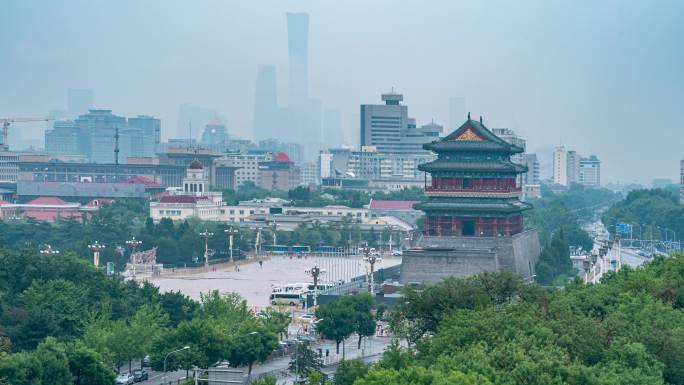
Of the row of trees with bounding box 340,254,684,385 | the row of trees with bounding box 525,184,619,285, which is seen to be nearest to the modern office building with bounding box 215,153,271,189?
the row of trees with bounding box 525,184,619,285

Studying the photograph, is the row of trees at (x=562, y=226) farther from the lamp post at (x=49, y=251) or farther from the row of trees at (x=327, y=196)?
the lamp post at (x=49, y=251)

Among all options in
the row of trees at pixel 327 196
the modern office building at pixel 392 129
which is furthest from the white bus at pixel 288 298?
the modern office building at pixel 392 129

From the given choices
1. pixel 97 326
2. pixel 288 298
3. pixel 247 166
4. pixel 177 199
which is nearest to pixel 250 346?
pixel 97 326

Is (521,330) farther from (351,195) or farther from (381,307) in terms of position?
(351,195)

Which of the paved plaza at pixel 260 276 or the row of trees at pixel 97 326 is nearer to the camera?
the row of trees at pixel 97 326

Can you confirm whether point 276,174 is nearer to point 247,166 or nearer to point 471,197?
point 247,166

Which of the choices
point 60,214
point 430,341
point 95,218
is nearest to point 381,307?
point 430,341
